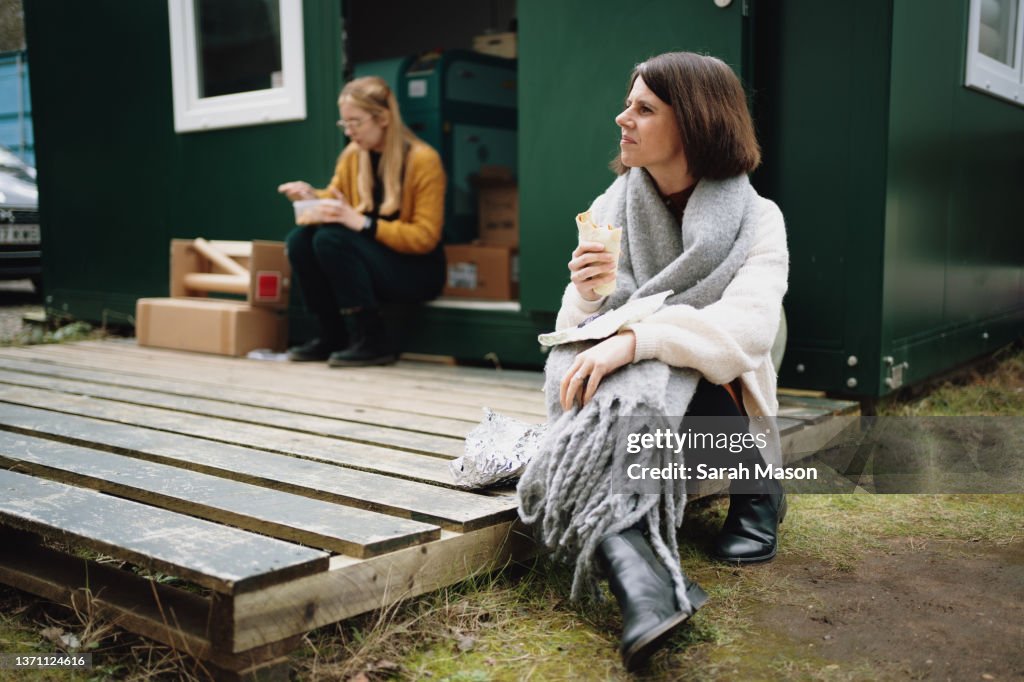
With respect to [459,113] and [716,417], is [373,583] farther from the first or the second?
[459,113]

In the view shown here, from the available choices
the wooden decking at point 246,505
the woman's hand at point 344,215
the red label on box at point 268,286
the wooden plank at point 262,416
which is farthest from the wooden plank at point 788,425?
the red label on box at point 268,286

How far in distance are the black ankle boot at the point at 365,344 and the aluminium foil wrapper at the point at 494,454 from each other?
1972mm

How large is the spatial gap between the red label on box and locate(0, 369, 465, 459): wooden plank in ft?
3.02

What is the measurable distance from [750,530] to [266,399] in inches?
67.7

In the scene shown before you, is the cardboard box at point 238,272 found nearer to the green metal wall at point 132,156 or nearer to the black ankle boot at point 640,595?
the green metal wall at point 132,156

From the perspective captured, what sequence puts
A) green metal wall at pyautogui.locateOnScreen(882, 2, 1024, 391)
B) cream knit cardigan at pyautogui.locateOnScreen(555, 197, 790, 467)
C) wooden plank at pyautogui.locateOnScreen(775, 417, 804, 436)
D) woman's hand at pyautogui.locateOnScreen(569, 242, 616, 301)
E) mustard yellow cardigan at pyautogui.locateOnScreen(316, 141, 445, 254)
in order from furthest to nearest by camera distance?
mustard yellow cardigan at pyautogui.locateOnScreen(316, 141, 445, 254) < green metal wall at pyautogui.locateOnScreen(882, 2, 1024, 391) < wooden plank at pyautogui.locateOnScreen(775, 417, 804, 436) < woman's hand at pyautogui.locateOnScreen(569, 242, 616, 301) < cream knit cardigan at pyautogui.locateOnScreen(555, 197, 790, 467)

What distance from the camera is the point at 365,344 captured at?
4137mm

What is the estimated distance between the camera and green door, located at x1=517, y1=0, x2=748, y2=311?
129 inches

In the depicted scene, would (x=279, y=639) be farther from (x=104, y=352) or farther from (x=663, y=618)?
(x=104, y=352)

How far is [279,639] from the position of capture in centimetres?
156

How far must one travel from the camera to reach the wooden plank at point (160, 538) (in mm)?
1542

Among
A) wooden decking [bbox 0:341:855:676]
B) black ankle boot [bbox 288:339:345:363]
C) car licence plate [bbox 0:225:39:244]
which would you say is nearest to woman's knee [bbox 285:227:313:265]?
black ankle boot [bbox 288:339:345:363]

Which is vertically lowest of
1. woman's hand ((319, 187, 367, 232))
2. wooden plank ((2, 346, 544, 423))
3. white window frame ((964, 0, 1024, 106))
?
wooden plank ((2, 346, 544, 423))

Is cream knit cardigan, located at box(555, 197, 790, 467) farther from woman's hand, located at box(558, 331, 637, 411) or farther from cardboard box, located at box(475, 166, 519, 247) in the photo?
cardboard box, located at box(475, 166, 519, 247)
